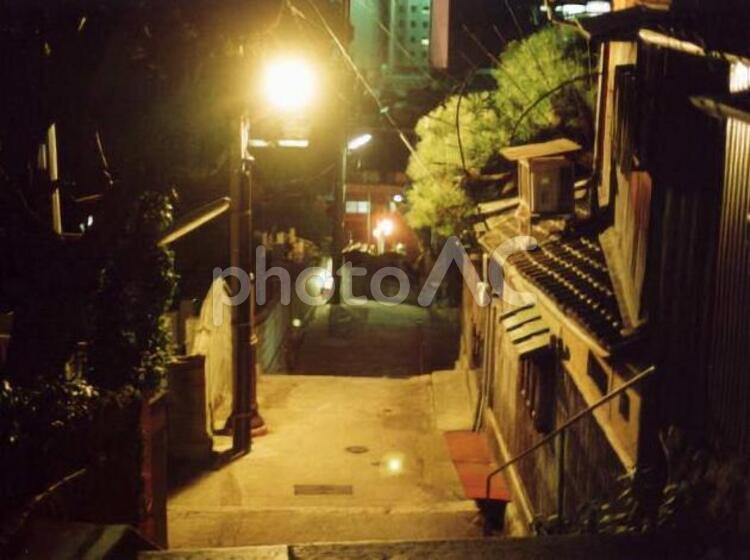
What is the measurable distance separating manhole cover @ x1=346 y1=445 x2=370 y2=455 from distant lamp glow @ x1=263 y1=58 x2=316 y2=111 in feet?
24.1

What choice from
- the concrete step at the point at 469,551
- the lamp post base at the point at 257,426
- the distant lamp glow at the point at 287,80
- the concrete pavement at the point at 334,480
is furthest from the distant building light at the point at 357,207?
the concrete step at the point at 469,551

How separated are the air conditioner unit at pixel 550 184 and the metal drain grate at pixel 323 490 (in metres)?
6.14

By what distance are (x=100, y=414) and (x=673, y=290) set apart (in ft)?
20.5

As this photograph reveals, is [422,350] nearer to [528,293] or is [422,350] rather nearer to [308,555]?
[528,293]

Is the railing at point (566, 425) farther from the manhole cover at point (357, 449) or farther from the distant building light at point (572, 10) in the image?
the distant building light at point (572, 10)

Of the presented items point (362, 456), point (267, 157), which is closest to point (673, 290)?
point (362, 456)

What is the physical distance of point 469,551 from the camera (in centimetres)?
663

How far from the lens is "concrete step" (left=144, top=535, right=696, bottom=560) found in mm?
6484

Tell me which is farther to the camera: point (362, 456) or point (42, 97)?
point (362, 456)

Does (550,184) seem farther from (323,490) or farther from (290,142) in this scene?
(290,142)

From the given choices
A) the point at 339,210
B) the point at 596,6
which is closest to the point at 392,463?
the point at 596,6

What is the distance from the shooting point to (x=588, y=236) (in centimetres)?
1303

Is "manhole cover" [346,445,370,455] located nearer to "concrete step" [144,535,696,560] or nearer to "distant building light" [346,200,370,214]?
"concrete step" [144,535,696,560]

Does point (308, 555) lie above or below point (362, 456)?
above
